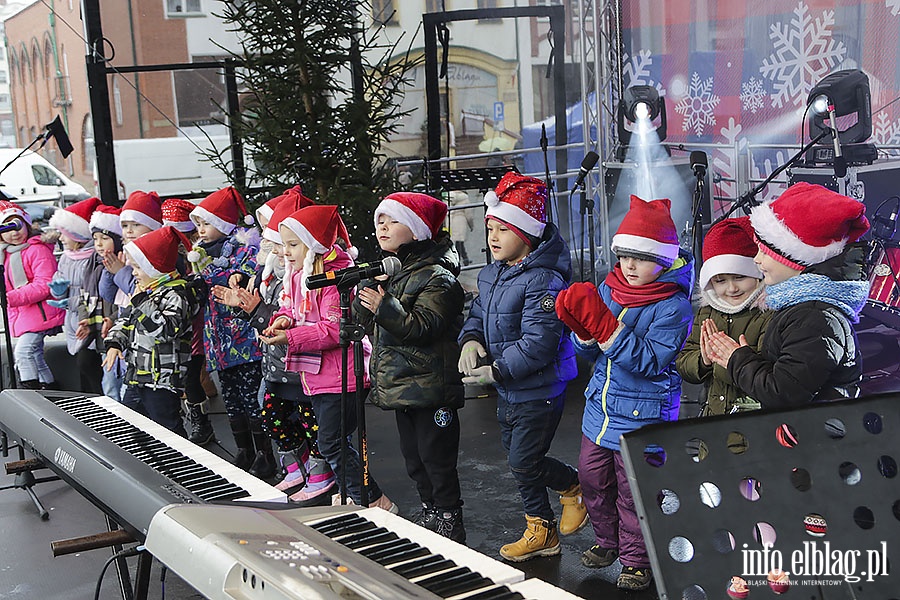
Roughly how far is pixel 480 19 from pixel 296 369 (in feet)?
13.7

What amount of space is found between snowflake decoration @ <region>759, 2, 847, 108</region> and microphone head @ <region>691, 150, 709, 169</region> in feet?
1.53

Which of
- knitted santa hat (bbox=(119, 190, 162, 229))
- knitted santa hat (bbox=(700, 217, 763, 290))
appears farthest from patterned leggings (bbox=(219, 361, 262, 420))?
knitted santa hat (bbox=(700, 217, 763, 290))

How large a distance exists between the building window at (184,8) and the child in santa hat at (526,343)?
16.4 ft

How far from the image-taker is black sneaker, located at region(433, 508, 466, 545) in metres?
3.93

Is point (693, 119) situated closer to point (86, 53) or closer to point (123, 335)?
point (123, 335)

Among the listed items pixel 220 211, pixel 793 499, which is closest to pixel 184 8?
pixel 220 211

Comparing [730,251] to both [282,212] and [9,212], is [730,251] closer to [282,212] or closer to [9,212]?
[282,212]

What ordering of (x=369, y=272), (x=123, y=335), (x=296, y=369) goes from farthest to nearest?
(x=123, y=335)
(x=296, y=369)
(x=369, y=272)

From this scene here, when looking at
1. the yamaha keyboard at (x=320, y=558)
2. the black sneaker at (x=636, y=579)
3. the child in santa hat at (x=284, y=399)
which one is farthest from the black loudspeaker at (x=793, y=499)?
the child in santa hat at (x=284, y=399)

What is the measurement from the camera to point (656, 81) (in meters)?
6.15

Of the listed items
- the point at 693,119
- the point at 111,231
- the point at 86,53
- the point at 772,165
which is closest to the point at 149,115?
the point at 86,53

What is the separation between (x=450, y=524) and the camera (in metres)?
3.95

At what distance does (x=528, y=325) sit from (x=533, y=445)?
470mm

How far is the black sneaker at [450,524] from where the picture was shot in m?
3.93
